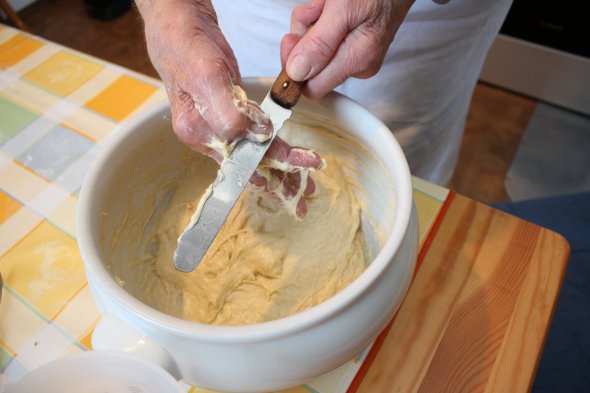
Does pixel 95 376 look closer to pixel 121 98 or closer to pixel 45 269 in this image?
pixel 45 269

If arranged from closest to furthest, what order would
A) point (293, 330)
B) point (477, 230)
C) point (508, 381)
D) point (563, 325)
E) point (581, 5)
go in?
point (293, 330) → point (508, 381) → point (477, 230) → point (563, 325) → point (581, 5)

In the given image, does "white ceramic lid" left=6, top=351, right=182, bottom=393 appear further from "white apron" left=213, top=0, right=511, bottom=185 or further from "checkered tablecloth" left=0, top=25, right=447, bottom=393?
"white apron" left=213, top=0, right=511, bottom=185

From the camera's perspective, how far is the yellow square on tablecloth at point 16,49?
2.77 ft

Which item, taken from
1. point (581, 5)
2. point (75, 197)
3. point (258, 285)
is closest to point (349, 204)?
point (258, 285)

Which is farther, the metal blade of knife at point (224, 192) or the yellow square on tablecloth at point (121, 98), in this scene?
the yellow square on tablecloth at point (121, 98)

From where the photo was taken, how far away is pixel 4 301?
0.54 metres

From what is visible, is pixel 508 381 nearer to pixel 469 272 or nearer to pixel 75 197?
pixel 469 272

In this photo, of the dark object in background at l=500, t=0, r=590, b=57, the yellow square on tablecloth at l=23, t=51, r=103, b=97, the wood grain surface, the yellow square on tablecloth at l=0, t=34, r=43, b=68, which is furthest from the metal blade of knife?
the dark object in background at l=500, t=0, r=590, b=57

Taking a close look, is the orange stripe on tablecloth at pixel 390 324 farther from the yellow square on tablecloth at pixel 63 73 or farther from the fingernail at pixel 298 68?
the yellow square on tablecloth at pixel 63 73

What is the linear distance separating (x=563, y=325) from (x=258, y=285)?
510 millimetres

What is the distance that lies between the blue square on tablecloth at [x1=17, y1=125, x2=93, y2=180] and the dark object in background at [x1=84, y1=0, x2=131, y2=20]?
1.45 meters

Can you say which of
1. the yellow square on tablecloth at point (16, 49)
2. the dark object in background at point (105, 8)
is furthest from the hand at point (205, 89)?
the dark object in background at point (105, 8)

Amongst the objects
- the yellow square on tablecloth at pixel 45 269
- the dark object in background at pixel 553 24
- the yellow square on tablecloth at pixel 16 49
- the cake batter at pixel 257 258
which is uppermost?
the yellow square on tablecloth at pixel 16 49

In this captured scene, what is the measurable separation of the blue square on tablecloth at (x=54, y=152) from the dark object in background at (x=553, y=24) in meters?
1.23
